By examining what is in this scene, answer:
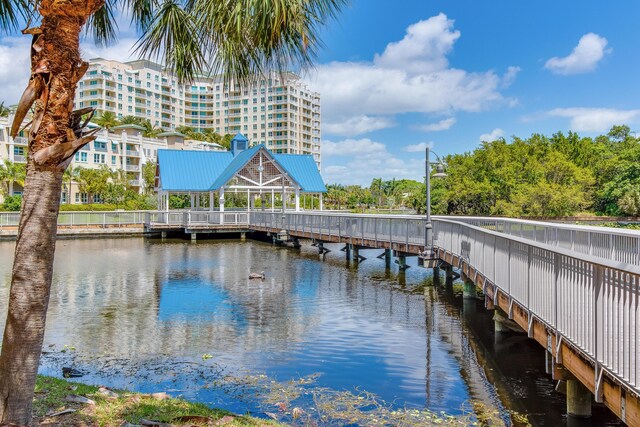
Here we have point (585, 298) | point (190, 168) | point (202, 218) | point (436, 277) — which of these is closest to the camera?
point (585, 298)

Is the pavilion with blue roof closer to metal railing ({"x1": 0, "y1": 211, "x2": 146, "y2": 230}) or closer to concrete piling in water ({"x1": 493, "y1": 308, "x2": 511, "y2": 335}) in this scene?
metal railing ({"x1": 0, "y1": 211, "x2": 146, "y2": 230})

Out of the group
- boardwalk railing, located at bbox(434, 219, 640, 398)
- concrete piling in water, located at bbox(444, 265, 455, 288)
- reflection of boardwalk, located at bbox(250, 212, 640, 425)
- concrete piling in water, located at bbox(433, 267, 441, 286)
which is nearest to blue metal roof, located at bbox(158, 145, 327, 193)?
concrete piling in water, located at bbox(433, 267, 441, 286)

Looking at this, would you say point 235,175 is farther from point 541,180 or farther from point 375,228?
point 541,180

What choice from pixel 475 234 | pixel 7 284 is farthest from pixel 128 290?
pixel 475 234

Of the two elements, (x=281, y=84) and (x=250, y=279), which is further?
(x=250, y=279)

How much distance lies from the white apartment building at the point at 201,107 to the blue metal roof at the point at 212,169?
70.7 m

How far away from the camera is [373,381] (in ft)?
31.3

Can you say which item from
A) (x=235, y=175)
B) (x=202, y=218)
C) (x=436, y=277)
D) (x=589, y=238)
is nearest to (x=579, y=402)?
(x=589, y=238)

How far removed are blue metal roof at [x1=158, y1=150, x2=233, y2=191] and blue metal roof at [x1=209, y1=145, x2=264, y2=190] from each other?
0.62 m

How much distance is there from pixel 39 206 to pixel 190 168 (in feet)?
144

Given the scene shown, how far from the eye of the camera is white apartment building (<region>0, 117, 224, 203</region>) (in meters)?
67.6

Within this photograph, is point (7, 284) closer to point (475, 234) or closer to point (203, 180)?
point (475, 234)

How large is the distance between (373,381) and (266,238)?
31.3m

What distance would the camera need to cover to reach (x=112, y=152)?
83.0 meters
